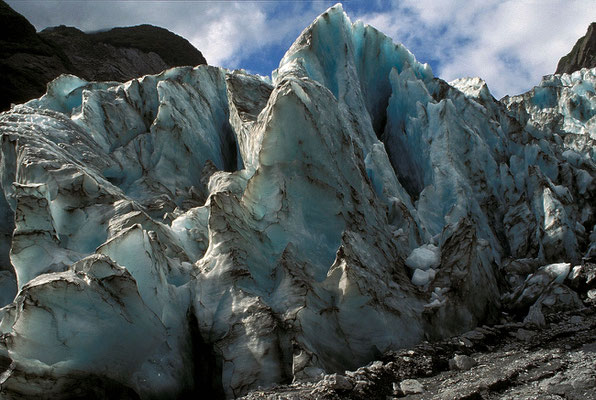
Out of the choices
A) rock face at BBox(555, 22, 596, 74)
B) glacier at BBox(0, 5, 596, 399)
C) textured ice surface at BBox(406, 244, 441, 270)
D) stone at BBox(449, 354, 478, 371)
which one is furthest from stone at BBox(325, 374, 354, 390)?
rock face at BBox(555, 22, 596, 74)

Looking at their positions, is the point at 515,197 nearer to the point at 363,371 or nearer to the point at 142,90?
the point at 363,371

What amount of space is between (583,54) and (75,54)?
36.3 meters

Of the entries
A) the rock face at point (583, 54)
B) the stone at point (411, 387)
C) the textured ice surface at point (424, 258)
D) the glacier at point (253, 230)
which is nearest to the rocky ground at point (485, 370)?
the stone at point (411, 387)

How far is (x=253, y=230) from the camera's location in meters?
6.65

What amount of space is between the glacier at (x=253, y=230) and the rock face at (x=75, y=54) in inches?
339

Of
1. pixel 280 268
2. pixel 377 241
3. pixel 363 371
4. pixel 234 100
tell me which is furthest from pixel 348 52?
pixel 363 371

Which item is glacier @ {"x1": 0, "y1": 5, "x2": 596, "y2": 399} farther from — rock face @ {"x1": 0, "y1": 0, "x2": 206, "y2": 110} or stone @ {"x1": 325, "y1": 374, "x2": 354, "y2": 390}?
rock face @ {"x1": 0, "y1": 0, "x2": 206, "y2": 110}

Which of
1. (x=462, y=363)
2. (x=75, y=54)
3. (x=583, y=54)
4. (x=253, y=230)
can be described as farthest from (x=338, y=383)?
(x=583, y=54)

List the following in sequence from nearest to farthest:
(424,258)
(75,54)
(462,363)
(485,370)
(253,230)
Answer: (485,370) → (462,363) → (253,230) → (424,258) → (75,54)

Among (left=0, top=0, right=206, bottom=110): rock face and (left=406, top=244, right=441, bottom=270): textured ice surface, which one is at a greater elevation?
(left=0, top=0, right=206, bottom=110): rock face

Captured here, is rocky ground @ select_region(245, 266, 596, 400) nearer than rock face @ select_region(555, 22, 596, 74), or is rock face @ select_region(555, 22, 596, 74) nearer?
rocky ground @ select_region(245, 266, 596, 400)

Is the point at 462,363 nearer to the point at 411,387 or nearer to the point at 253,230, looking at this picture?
the point at 411,387

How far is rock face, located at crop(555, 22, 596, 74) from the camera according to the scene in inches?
1337

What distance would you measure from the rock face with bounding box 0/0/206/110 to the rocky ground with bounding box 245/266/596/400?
707 inches
